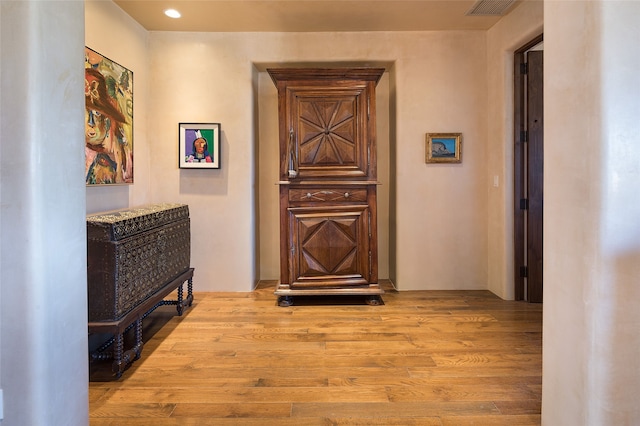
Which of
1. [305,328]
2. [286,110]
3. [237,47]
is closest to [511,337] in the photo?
[305,328]

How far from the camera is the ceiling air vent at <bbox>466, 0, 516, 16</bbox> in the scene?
11.4 ft

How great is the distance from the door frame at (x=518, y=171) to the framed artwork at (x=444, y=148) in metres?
0.57

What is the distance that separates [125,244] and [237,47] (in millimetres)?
2630

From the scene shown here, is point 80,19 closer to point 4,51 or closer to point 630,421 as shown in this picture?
point 4,51

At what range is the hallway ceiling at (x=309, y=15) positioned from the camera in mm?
3539

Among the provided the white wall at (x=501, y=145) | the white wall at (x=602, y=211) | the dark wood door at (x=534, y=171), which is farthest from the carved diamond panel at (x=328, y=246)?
the white wall at (x=602, y=211)

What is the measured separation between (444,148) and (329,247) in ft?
5.56

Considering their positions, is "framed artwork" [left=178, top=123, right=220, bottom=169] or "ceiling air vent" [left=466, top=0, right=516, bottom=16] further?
"framed artwork" [left=178, top=123, right=220, bottom=169]

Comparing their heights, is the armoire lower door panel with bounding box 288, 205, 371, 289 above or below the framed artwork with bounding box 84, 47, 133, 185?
below

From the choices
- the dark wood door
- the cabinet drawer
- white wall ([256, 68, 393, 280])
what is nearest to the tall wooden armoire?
the cabinet drawer

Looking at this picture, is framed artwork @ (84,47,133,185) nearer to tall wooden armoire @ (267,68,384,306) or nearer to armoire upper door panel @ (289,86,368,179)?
tall wooden armoire @ (267,68,384,306)

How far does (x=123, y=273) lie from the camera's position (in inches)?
97.9

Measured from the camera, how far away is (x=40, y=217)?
1.44 metres

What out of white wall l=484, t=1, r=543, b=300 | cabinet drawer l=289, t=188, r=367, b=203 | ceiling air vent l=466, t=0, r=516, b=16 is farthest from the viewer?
white wall l=484, t=1, r=543, b=300
